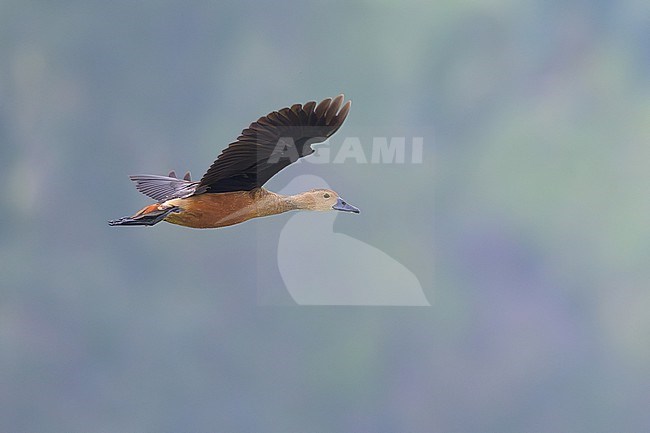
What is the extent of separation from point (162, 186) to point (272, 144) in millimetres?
1025

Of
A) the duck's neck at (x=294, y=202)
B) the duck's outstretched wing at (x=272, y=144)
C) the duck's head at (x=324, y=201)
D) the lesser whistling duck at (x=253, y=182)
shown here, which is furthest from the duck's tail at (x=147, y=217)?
the duck's head at (x=324, y=201)

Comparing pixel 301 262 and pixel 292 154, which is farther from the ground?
pixel 292 154

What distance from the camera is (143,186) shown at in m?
5.95

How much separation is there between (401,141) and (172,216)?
9.08ft

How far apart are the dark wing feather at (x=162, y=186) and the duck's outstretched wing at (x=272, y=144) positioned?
0.28m

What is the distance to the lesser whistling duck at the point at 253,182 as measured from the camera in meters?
5.02

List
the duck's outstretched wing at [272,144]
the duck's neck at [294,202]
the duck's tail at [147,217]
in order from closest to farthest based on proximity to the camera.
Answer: the duck's outstretched wing at [272,144] < the duck's tail at [147,217] < the duck's neck at [294,202]

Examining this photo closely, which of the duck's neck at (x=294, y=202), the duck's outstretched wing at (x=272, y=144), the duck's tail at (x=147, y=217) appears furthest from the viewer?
the duck's neck at (x=294, y=202)

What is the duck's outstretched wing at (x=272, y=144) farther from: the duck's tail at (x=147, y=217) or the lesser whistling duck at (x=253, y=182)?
the duck's tail at (x=147, y=217)

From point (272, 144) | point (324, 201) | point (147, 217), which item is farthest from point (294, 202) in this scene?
point (147, 217)

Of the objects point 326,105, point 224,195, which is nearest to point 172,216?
point 224,195

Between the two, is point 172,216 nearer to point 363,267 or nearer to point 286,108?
point 286,108

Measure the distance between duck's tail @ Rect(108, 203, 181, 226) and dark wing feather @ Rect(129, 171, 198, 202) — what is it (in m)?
0.24

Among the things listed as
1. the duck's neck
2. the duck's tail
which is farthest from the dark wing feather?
the duck's neck
